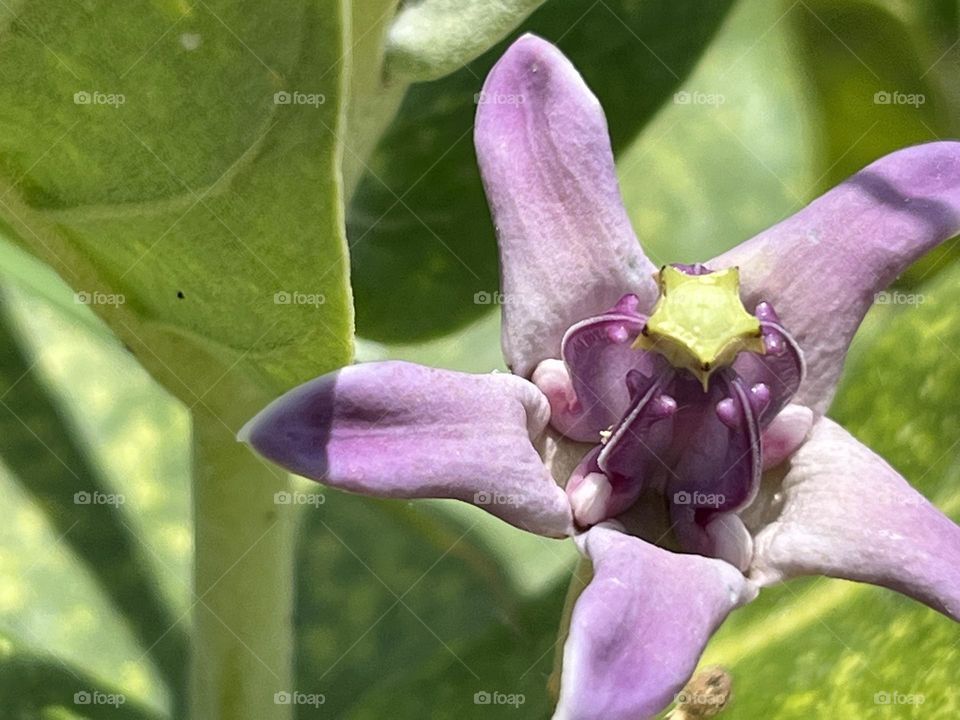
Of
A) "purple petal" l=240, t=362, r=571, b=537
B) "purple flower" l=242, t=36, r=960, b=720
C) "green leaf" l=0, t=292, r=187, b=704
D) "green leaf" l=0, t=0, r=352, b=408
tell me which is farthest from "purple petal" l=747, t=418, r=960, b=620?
"green leaf" l=0, t=292, r=187, b=704

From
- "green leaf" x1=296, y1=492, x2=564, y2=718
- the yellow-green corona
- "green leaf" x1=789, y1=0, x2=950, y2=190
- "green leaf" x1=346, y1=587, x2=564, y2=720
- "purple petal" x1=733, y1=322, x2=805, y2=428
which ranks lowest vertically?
"green leaf" x1=346, y1=587, x2=564, y2=720

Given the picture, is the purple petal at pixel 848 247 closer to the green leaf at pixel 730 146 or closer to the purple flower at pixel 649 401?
the purple flower at pixel 649 401

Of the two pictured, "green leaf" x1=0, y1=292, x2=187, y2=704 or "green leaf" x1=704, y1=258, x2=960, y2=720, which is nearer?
"green leaf" x1=704, y1=258, x2=960, y2=720

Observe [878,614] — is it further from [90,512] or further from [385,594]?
[90,512]

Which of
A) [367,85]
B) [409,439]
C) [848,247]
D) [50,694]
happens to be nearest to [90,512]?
[50,694]

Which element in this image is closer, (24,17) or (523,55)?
(24,17)

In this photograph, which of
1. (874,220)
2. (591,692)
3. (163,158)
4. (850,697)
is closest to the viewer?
(591,692)

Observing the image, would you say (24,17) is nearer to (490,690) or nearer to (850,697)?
(490,690)

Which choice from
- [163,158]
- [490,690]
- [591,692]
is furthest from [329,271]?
[490,690]

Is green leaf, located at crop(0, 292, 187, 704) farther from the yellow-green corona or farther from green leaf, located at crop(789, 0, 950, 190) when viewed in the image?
green leaf, located at crop(789, 0, 950, 190)
